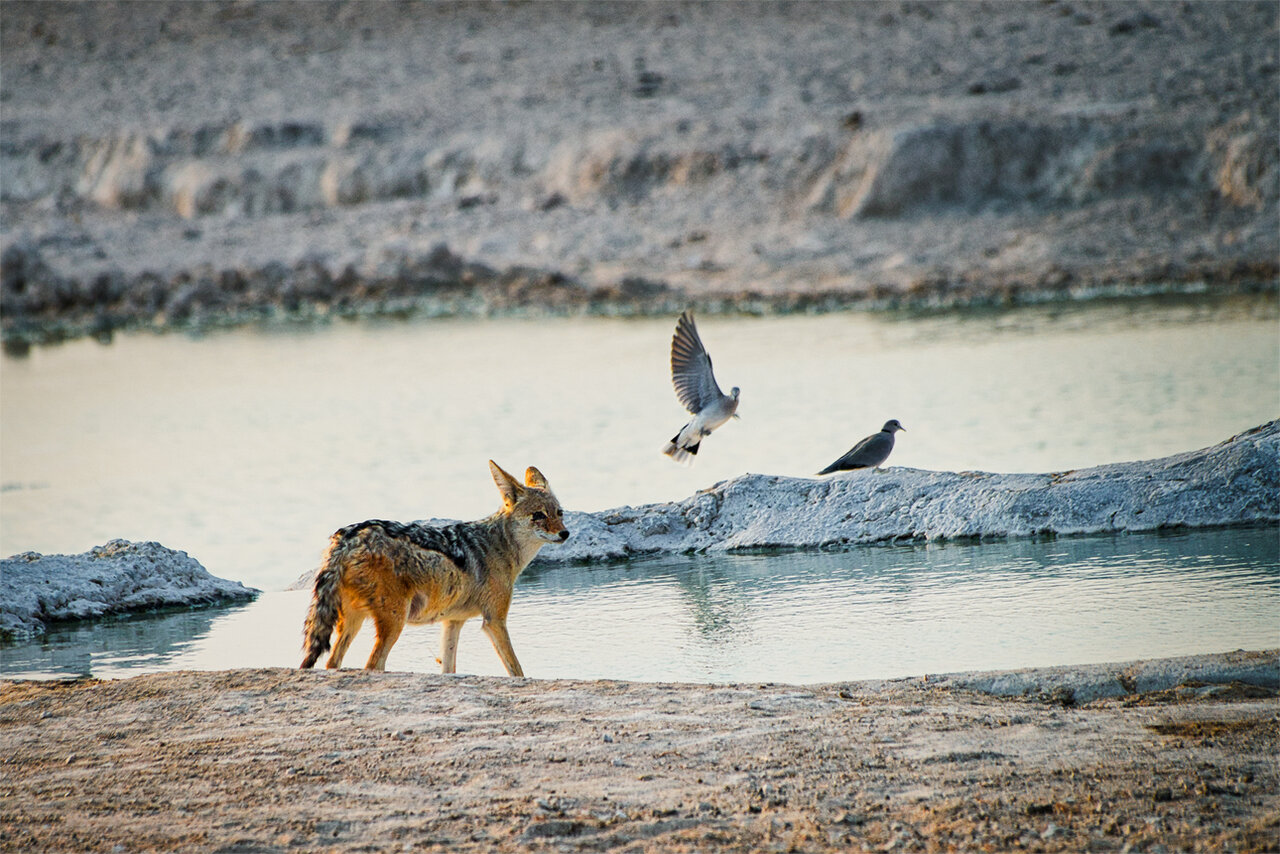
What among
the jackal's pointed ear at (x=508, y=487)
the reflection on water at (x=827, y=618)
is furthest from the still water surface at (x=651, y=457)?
the jackal's pointed ear at (x=508, y=487)

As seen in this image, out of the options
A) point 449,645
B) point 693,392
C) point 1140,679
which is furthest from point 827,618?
point 693,392

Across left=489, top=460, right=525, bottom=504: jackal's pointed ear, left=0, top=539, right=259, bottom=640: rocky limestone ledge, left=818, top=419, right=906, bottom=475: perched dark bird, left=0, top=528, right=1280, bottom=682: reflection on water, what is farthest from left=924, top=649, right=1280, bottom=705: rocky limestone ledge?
left=0, top=539, right=259, bottom=640: rocky limestone ledge

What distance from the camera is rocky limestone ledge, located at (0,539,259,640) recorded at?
8133 mm

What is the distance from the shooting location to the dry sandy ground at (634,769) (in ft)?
13.5

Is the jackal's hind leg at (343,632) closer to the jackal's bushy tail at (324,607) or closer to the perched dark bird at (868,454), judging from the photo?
the jackal's bushy tail at (324,607)

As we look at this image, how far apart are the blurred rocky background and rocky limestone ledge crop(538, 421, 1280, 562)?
1205 cm

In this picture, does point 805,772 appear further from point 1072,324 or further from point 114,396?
point 114,396

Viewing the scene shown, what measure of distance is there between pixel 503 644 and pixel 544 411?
8648mm

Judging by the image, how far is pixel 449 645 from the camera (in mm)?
6574

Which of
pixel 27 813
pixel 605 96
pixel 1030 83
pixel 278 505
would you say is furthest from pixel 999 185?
pixel 27 813

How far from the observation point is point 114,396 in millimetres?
18812

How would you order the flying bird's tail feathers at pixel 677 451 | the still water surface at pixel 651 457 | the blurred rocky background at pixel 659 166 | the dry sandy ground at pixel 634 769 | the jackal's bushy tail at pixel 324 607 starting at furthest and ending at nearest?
the blurred rocky background at pixel 659 166 < the flying bird's tail feathers at pixel 677 451 < the still water surface at pixel 651 457 < the jackal's bushy tail at pixel 324 607 < the dry sandy ground at pixel 634 769

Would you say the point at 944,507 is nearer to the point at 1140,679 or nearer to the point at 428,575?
the point at 1140,679

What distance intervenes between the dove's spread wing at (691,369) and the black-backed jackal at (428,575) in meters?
2.98
